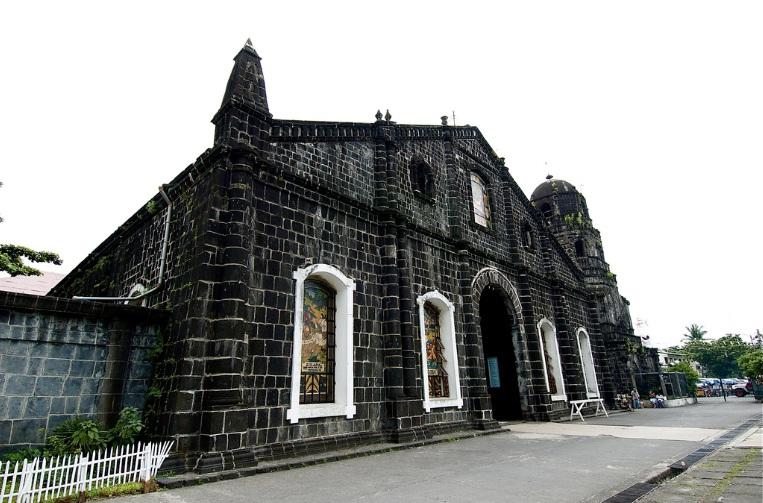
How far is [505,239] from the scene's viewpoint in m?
17.2

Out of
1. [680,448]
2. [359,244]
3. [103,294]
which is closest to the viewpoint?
[680,448]

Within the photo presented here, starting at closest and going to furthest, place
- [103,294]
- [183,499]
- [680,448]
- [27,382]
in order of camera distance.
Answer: [183,499]
[27,382]
[680,448]
[103,294]

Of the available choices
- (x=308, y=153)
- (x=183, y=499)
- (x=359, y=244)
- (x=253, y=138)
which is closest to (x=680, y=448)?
(x=359, y=244)

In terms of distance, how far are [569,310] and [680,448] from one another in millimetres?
12021

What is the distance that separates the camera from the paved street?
17.5 ft

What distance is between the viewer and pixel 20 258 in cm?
1395

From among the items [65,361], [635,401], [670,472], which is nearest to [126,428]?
[65,361]

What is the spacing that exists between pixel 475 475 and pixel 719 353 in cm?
6820

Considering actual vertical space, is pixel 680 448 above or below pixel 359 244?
below

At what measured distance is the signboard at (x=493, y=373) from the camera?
52.6 ft

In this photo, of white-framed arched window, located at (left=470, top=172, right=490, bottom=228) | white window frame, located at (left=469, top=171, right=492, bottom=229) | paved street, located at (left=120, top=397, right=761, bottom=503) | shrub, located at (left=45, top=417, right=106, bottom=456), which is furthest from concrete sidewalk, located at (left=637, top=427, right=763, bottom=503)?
white-framed arched window, located at (left=470, top=172, right=490, bottom=228)

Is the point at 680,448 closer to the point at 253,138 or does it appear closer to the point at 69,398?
the point at 253,138

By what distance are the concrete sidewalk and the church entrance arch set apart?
307 inches

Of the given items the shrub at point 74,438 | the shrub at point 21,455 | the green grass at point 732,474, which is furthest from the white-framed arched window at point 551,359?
the shrub at point 21,455
